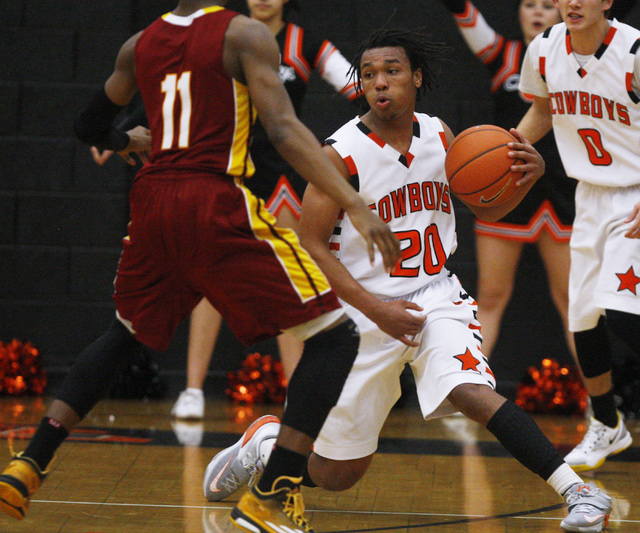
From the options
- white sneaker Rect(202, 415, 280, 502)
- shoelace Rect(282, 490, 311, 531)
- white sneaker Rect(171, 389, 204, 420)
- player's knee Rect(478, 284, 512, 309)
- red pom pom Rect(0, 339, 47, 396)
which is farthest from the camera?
red pom pom Rect(0, 339, 47, 396)

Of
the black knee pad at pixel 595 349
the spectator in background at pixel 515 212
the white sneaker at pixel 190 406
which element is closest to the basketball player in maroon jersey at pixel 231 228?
the black knee pad at pixel 595 349

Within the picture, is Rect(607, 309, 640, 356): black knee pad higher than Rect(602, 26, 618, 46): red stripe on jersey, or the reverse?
Rect(602, 26, 618, 46): red stripe on jersey

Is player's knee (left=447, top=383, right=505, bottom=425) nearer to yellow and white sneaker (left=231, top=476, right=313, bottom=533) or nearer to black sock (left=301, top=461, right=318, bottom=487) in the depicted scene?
black sock (left=301, top=461, right=318, bottom=487)

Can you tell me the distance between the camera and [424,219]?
11.4 ft

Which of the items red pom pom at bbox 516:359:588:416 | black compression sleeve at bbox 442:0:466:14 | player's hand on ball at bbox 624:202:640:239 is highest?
black compression sleeve at bbox 442:0:466:14

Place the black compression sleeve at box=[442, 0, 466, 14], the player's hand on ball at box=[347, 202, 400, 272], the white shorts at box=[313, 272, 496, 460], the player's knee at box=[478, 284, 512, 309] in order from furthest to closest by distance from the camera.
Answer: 1. the player's knee at box=[478, 284, 512, 309]
2. the black compression sleeve at box=[442, 0, 466, 14]
3. the white shorts at box=[313, 272, 496, 460]
4. the player's hand on ball at box=[347, 202, 400, 272]

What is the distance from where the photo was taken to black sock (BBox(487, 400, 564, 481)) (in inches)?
126

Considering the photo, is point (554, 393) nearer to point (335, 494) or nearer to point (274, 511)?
point (335, 494)

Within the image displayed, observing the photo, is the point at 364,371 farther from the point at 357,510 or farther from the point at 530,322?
the point at 530,322

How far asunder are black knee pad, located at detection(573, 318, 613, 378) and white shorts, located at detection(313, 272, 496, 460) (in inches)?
37.9

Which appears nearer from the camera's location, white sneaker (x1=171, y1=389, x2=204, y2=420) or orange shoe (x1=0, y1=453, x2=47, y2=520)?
orange shoe (x1=0, y1=453, x2=47, y2=520)

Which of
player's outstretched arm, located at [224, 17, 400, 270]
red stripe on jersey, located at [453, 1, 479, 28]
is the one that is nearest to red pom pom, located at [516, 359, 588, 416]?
red stripe on jersey, located at [453, 1, 479, 28]

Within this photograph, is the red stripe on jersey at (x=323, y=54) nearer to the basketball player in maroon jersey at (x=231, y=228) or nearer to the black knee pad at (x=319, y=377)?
the basketball player in maroon jersey at (x=231, y=228)

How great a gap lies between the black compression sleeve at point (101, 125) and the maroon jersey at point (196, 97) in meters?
0.30
